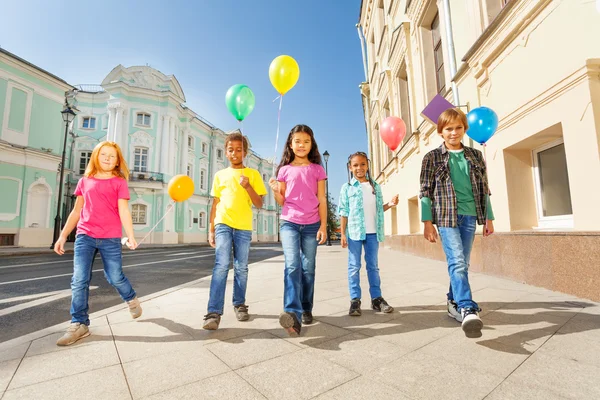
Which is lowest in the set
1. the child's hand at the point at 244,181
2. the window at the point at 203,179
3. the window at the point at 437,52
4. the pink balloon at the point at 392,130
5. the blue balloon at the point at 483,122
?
the child's hand at the point at 244,181

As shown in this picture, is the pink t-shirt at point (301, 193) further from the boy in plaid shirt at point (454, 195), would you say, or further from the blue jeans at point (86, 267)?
the blue jeans at point (86, 267)

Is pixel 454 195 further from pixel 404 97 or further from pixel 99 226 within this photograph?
pixel 404 97

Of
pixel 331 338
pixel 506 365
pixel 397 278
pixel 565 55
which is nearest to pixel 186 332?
pixel 331 338

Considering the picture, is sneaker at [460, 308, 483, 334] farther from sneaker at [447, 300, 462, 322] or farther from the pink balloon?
the pink balloon

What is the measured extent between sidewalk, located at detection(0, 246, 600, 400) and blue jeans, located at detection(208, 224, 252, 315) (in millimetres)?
219

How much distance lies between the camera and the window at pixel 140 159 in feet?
89.8

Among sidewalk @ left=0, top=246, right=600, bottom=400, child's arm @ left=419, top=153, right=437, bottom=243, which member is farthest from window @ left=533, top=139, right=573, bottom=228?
child's arm @ left=419, top=153, right=437, bottom=243

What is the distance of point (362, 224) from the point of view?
334 cm

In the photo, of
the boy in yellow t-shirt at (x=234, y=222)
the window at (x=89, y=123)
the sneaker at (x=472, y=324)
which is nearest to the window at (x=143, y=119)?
the window at (x=89, y=123)

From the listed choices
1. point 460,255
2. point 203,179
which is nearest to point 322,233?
point 460,255

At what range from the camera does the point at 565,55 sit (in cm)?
394

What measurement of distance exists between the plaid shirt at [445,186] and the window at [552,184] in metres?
2.53

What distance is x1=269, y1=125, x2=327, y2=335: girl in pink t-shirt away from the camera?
268 centimetres

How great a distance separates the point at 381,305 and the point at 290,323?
48.5 inches
